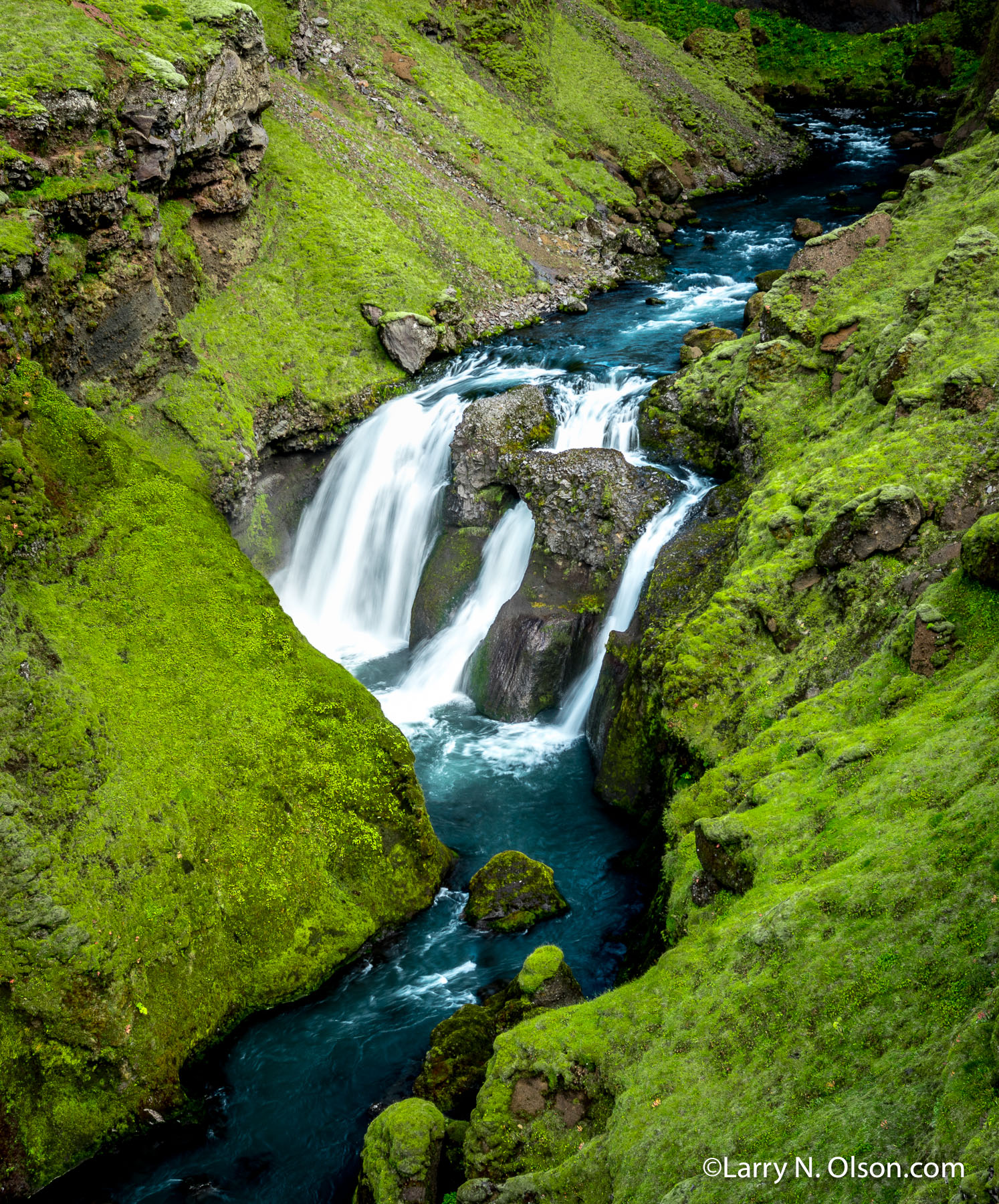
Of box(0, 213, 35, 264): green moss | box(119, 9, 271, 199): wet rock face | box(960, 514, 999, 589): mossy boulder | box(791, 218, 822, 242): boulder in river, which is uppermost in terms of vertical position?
box(119, 9, 271, 199): wet rock face

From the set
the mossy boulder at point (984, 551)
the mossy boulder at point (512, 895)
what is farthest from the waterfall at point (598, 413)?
the mossy boulder at point (984, 551)

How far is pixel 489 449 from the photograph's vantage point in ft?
91.4

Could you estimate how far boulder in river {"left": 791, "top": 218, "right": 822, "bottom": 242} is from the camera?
44219mm

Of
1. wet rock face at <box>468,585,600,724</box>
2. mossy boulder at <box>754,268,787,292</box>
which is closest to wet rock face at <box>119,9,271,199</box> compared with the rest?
wet rock face at <box>468,585,600,724</box>

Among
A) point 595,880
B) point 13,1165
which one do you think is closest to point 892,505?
point 595,880

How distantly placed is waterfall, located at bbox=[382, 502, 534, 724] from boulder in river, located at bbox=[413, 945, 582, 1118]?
11.4 metres

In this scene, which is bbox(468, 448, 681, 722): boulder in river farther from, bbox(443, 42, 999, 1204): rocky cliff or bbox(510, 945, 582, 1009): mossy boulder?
bbox(510, 945, 582, 1009): mossy boulder

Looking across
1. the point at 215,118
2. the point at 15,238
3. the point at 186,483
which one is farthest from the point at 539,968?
the point at 215,118

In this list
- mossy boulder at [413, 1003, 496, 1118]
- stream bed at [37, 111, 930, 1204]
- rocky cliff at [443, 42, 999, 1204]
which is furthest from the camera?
stream bed at [37, 111, 930, 1204]

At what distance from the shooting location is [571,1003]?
14055 mm

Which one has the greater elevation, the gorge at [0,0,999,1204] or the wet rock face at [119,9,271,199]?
the wet rock face at [119,9,271,199]

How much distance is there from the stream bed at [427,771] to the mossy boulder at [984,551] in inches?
368

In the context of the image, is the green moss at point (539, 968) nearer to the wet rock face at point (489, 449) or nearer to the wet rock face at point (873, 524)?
the wet rock face at point (873, 524)

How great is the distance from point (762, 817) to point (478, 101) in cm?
5215
